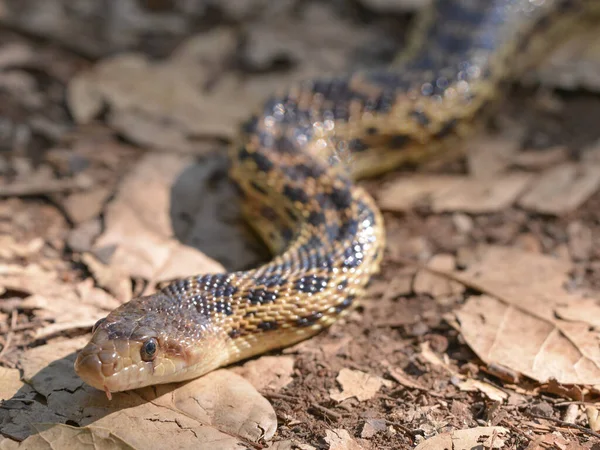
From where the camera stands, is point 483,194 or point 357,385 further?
point 483,194

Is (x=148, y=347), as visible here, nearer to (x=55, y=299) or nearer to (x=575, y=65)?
(x=55, y=299)

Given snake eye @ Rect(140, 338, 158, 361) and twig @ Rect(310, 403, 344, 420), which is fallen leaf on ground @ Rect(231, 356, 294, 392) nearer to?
twig @ Rect(310, 403, 344, 420)

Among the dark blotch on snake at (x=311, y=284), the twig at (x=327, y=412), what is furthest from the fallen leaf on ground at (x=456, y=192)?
the twig at (x=327, y=412)

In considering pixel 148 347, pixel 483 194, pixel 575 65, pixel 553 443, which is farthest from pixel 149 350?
pixel 575 65

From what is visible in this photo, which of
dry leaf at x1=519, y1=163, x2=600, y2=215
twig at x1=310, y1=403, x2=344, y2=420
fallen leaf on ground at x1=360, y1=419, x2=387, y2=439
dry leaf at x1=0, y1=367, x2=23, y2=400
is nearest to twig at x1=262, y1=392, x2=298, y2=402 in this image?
twig at x1=310, y1=403, x2=344, y2=420

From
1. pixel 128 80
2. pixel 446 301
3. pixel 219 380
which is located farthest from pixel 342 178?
pixel 128 80

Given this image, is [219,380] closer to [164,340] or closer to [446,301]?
[164,340]

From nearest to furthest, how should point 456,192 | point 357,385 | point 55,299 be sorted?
point 357,385
point 55,299
point 456,192
